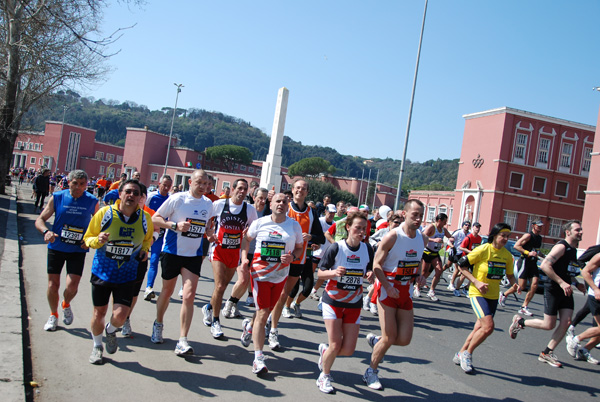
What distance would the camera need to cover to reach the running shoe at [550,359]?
22.0ft

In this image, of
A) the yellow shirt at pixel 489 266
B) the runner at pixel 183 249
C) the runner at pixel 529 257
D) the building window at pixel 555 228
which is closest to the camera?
the runner at pixel 183 249

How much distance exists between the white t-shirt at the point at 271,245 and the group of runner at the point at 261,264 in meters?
0.01

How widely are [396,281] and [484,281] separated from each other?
168 centimetres

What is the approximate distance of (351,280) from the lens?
480 centimetres

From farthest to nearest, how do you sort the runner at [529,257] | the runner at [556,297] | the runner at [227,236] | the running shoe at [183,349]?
the runner at [529,257]
the runner at [556,297]
the runner at [227,236]
the running shoe at [183,349]

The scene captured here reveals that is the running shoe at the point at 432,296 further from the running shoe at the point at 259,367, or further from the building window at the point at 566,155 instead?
the building window at the point at 566,155

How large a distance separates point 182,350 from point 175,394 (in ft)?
2.96

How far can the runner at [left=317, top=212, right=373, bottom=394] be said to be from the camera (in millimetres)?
4617

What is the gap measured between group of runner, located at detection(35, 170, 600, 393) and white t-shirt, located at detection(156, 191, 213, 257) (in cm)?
1

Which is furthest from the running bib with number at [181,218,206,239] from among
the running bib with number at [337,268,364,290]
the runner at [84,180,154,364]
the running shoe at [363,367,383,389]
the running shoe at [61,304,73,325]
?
Result: the running shoe at [363,367,383,389]

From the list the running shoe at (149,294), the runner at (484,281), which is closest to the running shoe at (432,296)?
the runner at (484,281)

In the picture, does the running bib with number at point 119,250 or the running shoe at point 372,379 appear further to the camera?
the running shoe at point 372,379

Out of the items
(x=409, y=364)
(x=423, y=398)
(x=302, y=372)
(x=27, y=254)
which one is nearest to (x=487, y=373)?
(x=409, y=364)

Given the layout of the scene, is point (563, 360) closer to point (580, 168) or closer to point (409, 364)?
point (409, 364)
